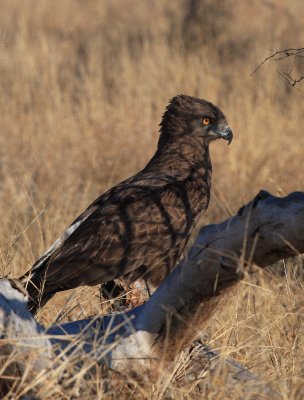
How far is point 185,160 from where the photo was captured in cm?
616

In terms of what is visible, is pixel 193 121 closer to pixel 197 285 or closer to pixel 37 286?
pixel 37 286

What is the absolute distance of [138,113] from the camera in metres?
10.7

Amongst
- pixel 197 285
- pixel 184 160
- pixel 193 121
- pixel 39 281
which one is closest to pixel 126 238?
pixel 39 281

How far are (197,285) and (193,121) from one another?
3065 millimetres

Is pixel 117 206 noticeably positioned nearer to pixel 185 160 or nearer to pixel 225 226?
pixel 185 160

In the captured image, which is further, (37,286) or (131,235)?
(131,235)

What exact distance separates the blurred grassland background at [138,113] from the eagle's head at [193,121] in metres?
0.99

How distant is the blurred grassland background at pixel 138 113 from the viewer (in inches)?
341

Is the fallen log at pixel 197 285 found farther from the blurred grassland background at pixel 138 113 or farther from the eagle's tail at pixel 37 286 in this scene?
the blurred grassland background at pixel 138 113

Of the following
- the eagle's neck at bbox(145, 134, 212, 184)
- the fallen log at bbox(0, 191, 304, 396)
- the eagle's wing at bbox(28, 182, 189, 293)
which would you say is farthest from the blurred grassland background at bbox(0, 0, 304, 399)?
the fallen log at bbox(0, 191, 304, 396)

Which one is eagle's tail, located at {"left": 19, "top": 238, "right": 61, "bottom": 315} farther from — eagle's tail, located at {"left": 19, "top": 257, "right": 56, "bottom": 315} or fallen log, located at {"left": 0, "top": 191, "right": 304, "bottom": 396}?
fallen log, located at {"left": 0, "top": 191, "right": 304, "bottom": 396}

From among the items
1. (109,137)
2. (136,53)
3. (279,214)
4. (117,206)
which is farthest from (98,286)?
(136,53)

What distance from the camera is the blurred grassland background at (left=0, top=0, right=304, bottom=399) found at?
866cm

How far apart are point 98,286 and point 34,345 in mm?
2480
